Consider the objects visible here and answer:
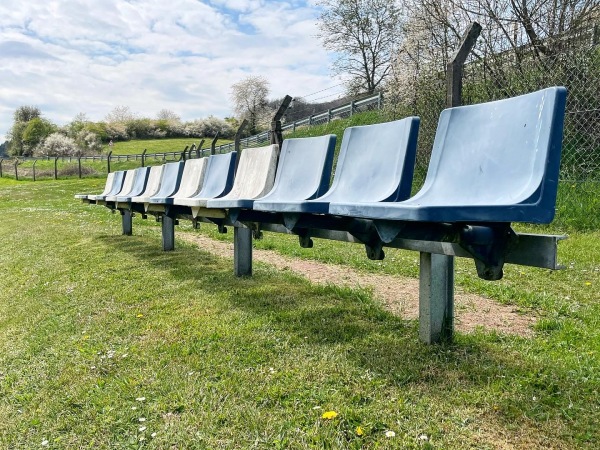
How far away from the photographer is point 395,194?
2867mm

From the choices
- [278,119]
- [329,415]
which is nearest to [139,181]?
[278,119]

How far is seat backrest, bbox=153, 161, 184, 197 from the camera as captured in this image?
689 centimetres

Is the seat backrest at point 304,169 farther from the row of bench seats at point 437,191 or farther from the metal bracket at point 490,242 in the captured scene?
the metal bracket at point 490,242

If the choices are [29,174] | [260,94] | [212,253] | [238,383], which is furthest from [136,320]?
[260,94]

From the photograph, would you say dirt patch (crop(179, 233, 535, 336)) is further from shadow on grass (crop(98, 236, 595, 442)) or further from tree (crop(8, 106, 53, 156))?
tree (crop(8, 106, 53, 156))

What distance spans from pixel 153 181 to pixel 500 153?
661cm

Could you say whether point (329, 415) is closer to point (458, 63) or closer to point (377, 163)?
point (377, 163)

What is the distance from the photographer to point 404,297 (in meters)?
3.96

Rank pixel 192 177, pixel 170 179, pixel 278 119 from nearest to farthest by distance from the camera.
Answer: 1. pixel 278 119
2. pixel 192 177
3. pixel 170 179

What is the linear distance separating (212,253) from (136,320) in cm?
271

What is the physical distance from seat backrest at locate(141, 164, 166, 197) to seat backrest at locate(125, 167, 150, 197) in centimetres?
24

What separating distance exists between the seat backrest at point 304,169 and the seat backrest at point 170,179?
2.93 metres

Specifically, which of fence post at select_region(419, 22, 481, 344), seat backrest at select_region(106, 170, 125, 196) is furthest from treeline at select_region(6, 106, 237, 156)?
fence post at select_region(419, 22, 481, 344)

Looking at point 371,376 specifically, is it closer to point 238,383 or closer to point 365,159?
point 238,383
